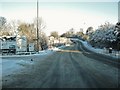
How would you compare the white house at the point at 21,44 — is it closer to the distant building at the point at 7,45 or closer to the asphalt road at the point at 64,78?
the distant building at the point at 7,45

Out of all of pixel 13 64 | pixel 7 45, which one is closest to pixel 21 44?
pixel 7 45

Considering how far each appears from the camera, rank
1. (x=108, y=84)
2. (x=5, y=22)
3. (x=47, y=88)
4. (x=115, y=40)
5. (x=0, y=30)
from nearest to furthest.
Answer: (x=47, y=88) < (x=108, y=84) < (x=115, y=40) < (x=0, y=30) < (x=5, y=22)

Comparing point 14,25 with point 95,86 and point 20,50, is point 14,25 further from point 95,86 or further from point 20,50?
point 95,86

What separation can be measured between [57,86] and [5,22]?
91.2m

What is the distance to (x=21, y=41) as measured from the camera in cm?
5541

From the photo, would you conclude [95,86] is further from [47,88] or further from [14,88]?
[14,88]

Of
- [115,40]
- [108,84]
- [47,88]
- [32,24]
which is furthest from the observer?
[32,24]

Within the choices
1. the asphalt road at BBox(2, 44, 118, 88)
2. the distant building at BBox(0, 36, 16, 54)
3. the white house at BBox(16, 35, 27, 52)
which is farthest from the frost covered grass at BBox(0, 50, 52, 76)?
the white house at BBox(16, 35, 27, 52)

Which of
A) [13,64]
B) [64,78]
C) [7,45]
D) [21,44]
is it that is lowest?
[13,64]

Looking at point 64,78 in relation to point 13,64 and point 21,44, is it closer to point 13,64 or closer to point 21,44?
point 13,64

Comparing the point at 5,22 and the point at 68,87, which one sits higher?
the point at 5,22

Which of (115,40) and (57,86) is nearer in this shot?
(57,86)

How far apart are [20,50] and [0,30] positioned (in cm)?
4007

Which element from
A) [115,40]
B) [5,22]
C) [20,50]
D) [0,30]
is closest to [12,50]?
[20,50]
